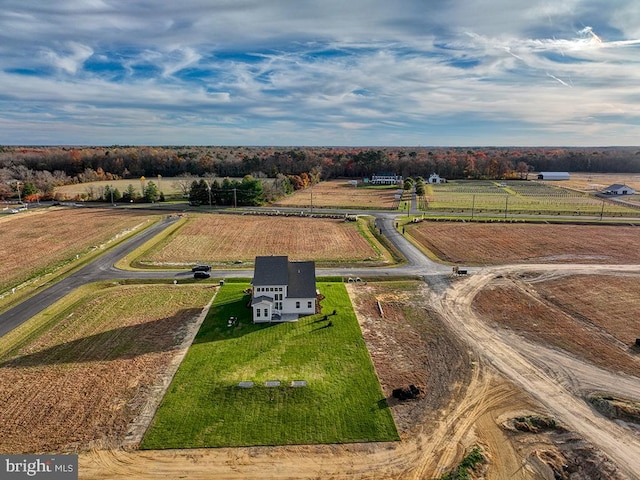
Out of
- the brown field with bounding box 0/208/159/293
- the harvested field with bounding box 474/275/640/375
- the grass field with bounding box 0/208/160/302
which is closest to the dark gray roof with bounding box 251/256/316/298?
the harvested field with bounding box 474/275/640/375

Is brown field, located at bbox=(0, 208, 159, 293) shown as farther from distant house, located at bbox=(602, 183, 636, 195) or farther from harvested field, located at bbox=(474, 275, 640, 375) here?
distant house, located at bbox=(602, 183, 636, 195)

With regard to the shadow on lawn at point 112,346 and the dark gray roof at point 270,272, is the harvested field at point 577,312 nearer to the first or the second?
the dark gray roof at point 270,272

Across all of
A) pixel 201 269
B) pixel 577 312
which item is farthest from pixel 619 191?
pixel 201 269

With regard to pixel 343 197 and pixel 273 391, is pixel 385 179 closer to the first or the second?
pixel 343 197

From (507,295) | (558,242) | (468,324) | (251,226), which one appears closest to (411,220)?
(558,242)

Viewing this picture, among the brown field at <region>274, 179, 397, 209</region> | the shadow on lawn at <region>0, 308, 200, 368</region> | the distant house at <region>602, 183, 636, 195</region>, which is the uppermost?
the distant house at <region>602, 183, 636, 195</region>

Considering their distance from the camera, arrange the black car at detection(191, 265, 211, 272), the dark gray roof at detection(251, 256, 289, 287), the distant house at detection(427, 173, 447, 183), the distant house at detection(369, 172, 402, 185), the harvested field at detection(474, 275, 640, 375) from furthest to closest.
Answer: the distant house at detection(427, 173, 447, 183) → the distant house at detection(369, 172, 402, 185) → the black car at detection(191, 265, 211, 272) → the dark gray roof at detection(251, 256, 289, 287) → the harvested field at detection(474, 275, 640, 375)

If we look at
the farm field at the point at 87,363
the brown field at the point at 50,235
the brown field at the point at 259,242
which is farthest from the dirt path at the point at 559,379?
the brown field at the point at 50,235

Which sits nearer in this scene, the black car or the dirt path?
the dirt path
